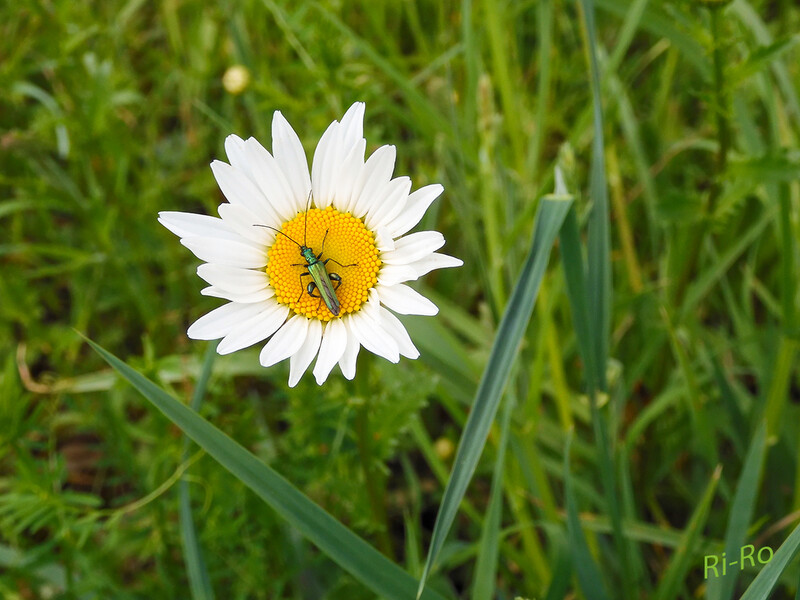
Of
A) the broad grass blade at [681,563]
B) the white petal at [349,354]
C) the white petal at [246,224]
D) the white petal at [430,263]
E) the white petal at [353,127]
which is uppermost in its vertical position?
the white petal at [353,127]

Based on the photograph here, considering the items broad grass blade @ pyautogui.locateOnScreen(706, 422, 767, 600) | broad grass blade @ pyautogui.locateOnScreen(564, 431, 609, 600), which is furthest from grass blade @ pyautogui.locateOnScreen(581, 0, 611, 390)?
broad grass blade @ pyautogui.locateOnScreen(706, 422, 767, 600)

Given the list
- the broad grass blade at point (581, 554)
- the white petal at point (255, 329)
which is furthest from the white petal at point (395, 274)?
the broad grass blade at point (581, 554)

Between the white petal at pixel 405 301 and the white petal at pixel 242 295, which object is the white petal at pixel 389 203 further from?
the white petal at pixel 242 295

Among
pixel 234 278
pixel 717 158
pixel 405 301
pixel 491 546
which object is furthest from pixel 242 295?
pixel 717 158

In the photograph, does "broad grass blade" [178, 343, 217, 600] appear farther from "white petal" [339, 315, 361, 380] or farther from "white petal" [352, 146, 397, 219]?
"white petal" [352, 146, 397, 219]

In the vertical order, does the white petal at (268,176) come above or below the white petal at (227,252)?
above

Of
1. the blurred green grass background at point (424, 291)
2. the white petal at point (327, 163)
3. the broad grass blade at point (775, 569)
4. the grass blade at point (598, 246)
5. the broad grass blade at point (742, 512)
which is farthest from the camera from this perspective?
the blurred green grass background at point (424, 291)

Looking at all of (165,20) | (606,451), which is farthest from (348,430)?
(165,20)

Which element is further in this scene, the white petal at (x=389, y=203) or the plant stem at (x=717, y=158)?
the plant stem at (x=717, y=158)
